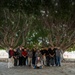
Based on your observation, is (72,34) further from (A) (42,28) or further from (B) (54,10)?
(B) (54,10)

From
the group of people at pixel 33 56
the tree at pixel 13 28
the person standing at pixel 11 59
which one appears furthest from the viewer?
the tree at pixel 13 28

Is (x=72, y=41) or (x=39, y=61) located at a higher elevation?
(x=72, y=41)

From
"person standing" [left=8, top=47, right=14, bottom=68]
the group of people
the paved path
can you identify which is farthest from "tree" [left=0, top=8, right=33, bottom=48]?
the paved path

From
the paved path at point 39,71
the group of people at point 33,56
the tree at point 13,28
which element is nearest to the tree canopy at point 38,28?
the tree at point 13,28

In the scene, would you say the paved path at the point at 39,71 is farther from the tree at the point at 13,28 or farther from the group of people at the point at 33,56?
the tree at the point at 13,28

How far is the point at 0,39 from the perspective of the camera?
104 ft

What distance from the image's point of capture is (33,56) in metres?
20.8

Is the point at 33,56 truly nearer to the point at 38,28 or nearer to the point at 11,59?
the point at 11,59

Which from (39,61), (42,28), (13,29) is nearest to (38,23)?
(42,28)

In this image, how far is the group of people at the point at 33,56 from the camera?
20.8 meters

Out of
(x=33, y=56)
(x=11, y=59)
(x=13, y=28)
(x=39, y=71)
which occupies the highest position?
(x=13, y=28)

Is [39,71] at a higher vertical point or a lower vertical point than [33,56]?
lower

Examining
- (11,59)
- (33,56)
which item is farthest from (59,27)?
(11,59)

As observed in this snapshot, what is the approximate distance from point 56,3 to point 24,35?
39.9ft
